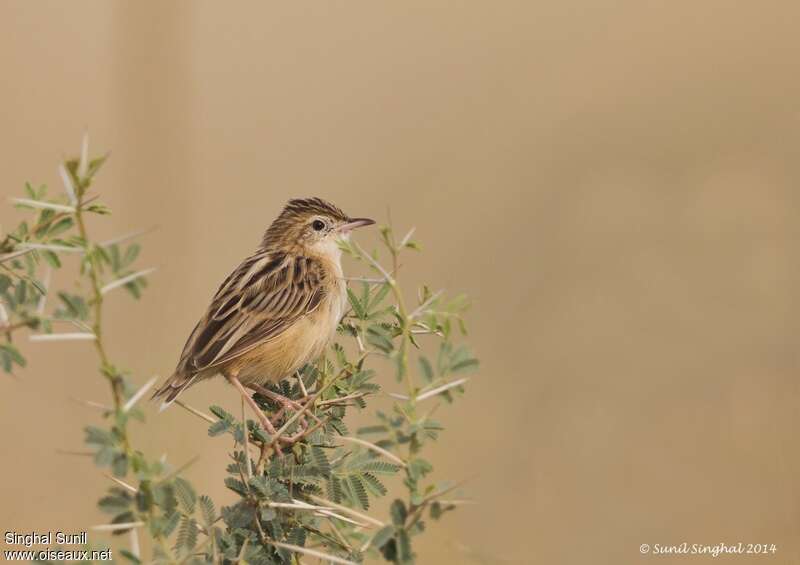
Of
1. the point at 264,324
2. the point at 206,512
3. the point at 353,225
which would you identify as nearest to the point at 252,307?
the point at 264,324

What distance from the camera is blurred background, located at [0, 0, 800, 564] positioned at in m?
6.01

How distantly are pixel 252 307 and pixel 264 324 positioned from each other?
101mm

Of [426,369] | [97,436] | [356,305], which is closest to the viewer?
[97,436]

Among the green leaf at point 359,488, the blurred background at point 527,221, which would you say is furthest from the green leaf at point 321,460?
the blurred background at point 527,221

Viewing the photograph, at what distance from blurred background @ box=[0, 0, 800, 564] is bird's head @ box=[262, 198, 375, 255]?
796mm

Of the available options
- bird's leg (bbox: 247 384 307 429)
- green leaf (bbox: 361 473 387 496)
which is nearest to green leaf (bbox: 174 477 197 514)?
green leaf (bbox: 361 473 387 496)

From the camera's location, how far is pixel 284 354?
483 cm

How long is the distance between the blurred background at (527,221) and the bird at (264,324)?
38cm

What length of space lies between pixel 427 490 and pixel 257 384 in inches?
107

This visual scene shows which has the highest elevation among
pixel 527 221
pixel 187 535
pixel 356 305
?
→ pixel 356 305

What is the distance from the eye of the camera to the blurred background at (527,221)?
601cm

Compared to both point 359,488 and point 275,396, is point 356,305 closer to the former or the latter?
point 359,488

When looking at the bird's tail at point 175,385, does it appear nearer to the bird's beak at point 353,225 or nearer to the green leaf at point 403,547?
the bird's beak at point 353,225

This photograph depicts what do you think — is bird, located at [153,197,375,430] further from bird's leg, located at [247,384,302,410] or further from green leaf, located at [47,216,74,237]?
green leaf, located at [47,216,74,237]
